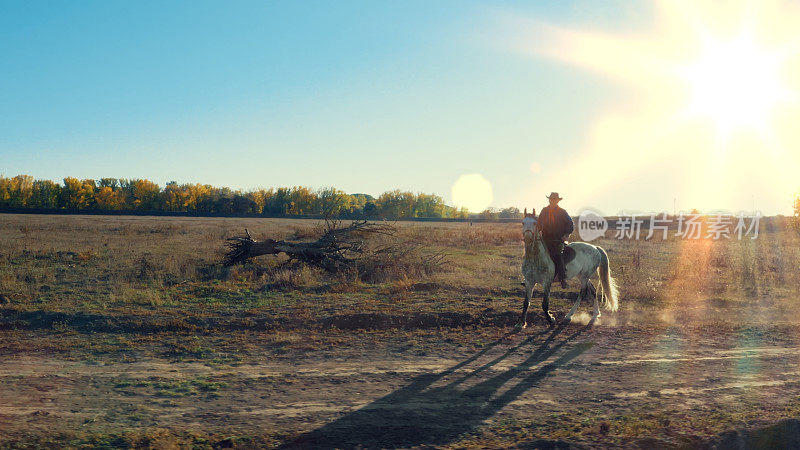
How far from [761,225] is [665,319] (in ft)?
238

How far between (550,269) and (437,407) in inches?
212

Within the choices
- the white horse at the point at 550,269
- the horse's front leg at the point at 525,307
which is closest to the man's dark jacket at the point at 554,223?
the white horse at the point at 550,269

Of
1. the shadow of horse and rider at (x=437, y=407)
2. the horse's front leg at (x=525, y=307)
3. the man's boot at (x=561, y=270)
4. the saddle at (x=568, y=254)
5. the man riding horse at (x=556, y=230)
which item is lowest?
the shadow of horse and rider at (x=437, y=407)

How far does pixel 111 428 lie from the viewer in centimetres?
505

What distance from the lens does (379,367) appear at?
7.35 meters

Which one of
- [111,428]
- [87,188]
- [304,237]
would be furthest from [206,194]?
[111,428]

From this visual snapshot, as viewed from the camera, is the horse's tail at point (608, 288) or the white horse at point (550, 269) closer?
the white horse at point (550, 269)

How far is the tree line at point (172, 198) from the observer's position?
109 m

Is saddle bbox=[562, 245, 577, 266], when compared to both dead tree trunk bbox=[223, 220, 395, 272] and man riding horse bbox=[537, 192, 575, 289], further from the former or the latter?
dead tree trunk bbox=[223, 220, 395, 272]

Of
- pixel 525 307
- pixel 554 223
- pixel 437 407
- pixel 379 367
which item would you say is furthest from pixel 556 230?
pixel 437 407

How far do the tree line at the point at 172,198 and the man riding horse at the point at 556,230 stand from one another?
3512 inches

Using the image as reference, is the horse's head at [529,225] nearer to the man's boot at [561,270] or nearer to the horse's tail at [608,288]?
the man's boot at [561,270]

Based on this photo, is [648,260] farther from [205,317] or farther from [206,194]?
[206,194]

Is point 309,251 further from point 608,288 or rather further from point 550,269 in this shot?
point 608,288
